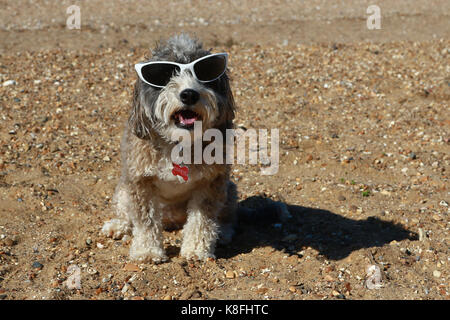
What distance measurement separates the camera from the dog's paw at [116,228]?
19.7ft

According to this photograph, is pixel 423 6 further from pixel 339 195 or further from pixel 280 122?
pixel 339 195

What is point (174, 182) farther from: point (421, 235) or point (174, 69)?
point (421, 235)

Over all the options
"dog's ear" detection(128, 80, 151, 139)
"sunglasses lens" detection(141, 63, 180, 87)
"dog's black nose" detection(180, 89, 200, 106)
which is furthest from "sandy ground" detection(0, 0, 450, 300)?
"sunglasses lens" detection(141, 63, 180, 87)

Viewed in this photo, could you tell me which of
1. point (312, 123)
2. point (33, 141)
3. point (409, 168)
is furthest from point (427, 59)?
point (33, 141)

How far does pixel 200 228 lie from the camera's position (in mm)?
5590

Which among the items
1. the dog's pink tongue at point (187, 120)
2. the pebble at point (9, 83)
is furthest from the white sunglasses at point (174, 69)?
the pebble at point (9, 83)

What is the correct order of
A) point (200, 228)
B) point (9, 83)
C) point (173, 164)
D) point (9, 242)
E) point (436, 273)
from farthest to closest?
point (9, 83) → point (9, 242) → point (200, 228) → point (436, 273) → point (173, 164)

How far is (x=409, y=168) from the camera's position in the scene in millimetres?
7750

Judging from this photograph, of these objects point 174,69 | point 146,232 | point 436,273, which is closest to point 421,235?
point 436,273

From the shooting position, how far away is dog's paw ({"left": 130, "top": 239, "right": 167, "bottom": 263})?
5430mm

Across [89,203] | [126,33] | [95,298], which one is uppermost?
[126,33]

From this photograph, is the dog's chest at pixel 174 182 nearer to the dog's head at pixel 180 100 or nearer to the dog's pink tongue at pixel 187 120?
the dog's head at pixel 180 100

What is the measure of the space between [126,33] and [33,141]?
5.35 m

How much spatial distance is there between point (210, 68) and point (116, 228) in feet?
7.46
